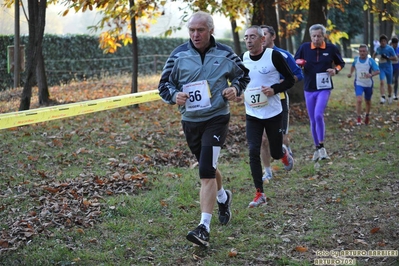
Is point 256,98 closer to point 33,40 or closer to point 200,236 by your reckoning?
point 200,236

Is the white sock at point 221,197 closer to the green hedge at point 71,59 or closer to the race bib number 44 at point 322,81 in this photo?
the race bib number 44 at point 322,81

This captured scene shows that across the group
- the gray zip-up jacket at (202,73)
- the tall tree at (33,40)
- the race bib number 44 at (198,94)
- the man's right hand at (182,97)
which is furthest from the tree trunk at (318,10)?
the man's right hand at (182,97)

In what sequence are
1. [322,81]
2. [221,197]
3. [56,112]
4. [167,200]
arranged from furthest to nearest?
[322,81] → [56,112] → [167,200] → [221,197]

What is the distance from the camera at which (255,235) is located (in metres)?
6.58

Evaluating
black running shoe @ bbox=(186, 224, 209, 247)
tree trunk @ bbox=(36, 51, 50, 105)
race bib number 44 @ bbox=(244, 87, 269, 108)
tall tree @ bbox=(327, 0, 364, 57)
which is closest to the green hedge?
tree trunk @ bbox=(36, 51, 50, 105)

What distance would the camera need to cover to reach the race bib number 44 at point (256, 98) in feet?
26.5

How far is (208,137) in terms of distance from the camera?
6332 millimetres

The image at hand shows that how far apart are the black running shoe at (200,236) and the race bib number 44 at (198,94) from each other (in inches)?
46.4

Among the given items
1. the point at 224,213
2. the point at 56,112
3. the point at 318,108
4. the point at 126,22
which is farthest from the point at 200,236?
the point at 126,22

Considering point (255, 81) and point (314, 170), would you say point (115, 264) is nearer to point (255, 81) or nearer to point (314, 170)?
point (255, 81)

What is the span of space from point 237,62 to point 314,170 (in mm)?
4011

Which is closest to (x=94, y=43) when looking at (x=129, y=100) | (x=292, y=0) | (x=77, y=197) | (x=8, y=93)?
(x=8, y=93)

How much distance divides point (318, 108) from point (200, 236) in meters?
5.21

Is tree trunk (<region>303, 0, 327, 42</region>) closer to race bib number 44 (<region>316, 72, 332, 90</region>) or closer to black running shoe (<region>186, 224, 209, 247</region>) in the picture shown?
race bib number 44 (<region>316, 72, 332, 90</region>)
